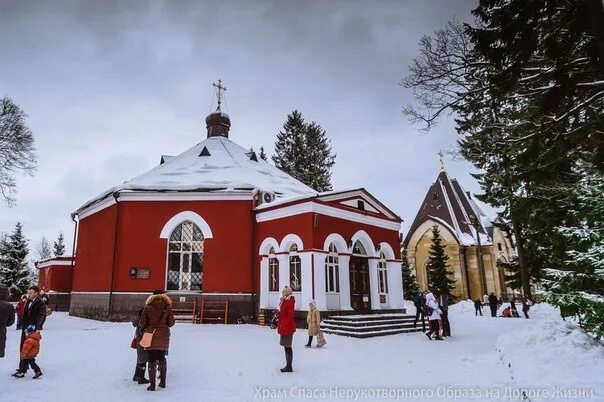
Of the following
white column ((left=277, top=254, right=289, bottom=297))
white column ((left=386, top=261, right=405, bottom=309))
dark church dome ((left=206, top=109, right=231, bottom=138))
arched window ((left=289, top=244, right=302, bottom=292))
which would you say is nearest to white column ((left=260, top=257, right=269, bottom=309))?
white column ((left=277, top=254, right=289, bottom=297))

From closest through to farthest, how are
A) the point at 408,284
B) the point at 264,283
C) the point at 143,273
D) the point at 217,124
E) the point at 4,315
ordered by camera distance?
the point at 4,315
the point at 264,283
the point at 143,273
the point at 217,124
the point at 408,284

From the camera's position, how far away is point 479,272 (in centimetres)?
3616

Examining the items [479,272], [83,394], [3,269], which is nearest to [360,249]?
[83,394]

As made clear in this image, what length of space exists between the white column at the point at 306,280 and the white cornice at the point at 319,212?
177 cm

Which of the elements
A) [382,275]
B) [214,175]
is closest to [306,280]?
[382,275]

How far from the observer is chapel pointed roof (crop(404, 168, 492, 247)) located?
1507 inches

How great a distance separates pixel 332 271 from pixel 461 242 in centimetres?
2557

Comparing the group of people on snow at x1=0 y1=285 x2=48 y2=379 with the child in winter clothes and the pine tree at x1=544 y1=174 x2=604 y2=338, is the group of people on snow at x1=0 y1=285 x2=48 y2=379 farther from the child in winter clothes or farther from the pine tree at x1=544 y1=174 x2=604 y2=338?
the pine tree at x1=544 y1=174 x2=604 y2=338

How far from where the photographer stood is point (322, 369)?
25.4 ft

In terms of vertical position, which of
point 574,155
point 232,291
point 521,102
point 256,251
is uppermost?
point 521,102

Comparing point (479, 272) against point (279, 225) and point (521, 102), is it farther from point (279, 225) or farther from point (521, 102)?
point (521, 102)

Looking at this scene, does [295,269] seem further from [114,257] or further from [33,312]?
[33,312]

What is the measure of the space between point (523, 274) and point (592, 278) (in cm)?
1739

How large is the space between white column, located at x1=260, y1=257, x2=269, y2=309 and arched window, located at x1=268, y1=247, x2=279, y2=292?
5.9 inches
